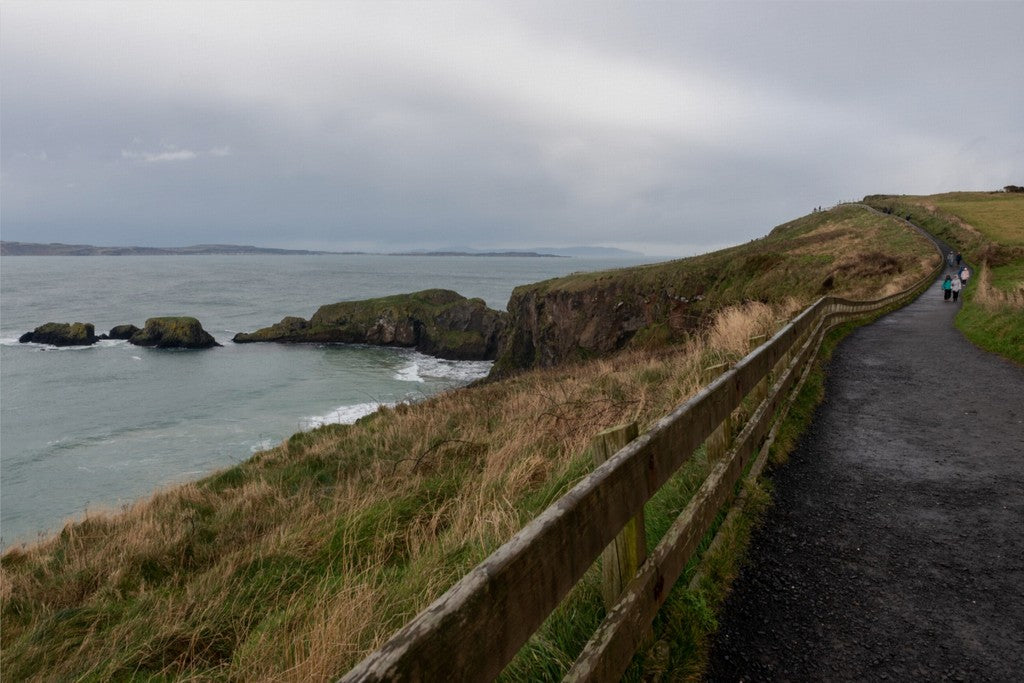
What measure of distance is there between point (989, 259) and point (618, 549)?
160 ft

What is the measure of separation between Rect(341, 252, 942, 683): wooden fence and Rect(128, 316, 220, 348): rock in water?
74266 millimetres

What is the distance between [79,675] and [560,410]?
591 centimetres

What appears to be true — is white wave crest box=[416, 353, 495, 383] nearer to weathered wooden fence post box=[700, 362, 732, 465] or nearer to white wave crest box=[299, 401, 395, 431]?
white wave crest box=[299, 401, 395, 431]

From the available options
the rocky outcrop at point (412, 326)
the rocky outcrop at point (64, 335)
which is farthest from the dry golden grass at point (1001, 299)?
the rocky outcrop at point (64, 335)

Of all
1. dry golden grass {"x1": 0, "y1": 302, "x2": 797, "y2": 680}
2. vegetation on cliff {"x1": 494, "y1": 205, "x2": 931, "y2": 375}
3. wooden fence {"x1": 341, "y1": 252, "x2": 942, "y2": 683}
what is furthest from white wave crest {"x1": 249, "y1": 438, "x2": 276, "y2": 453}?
wooden fence {"x1": 341, "y1": 252, "x2": 942, "y2": 683}

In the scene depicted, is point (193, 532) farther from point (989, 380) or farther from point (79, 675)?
point (989, 380)

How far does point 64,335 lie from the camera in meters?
68.3

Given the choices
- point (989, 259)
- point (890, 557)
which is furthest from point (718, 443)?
point (989, 259)

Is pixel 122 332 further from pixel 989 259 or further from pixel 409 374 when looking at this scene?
pixel 989 259

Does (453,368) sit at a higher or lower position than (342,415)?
lower

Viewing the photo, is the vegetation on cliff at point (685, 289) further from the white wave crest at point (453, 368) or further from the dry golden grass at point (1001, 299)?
the dry golden grass at point (1001, 299)

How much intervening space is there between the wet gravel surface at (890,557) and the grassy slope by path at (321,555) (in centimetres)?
45

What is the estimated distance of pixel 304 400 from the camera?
1610 inches

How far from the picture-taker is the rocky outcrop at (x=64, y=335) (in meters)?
68.1
